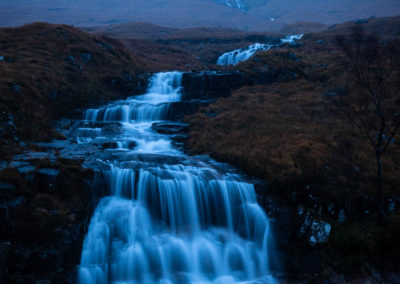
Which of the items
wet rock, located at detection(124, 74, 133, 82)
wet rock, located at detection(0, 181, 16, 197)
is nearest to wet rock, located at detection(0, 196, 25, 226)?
wet rock, located at detection(0, 181, 16, 197)

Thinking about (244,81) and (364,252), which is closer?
(364,252)

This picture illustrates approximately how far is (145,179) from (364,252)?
8.30m

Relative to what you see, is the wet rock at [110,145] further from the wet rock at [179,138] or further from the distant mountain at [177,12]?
the distant mountain at [177,12]

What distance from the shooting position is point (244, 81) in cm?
2705

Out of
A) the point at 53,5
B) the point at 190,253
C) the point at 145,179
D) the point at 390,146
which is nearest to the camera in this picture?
the point at 190,253

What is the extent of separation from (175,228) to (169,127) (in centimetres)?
988

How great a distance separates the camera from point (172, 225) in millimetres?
11055

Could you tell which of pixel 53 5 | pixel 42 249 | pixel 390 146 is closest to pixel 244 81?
pixel 390 146

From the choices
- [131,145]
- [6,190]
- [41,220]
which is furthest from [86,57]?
[41,220]

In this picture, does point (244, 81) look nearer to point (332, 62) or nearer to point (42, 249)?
point (332, 62)

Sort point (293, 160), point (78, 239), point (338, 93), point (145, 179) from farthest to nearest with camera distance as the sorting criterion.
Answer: point (338, 93), point (293, 160), point (145, 179), point (78, 239)

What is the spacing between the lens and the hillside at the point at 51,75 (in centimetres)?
1513

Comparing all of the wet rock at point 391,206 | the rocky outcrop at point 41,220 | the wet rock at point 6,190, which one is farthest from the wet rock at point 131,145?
the wet rock at point 391,206

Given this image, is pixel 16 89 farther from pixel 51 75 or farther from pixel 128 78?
pixel 128 78
